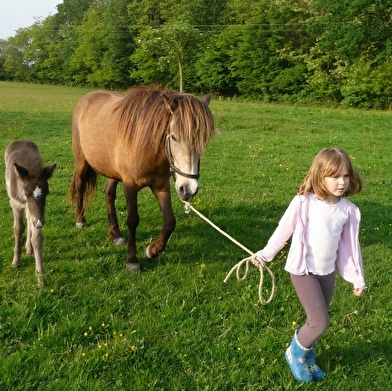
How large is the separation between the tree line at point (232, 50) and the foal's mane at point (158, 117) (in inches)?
343

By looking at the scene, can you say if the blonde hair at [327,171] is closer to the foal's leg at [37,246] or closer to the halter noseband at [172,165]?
the halter noseband at [172,165]

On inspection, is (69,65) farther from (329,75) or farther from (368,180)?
(368,180)

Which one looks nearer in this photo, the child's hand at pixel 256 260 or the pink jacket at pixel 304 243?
the pink jacket at pixel 304 243

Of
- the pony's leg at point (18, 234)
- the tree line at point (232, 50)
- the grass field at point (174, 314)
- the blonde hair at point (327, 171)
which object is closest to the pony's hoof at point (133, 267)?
the grass field at point (174, 314)

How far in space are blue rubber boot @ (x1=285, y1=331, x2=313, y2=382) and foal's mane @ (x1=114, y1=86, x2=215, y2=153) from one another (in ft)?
6.91

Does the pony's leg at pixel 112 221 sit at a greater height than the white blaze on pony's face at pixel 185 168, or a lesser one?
lesser

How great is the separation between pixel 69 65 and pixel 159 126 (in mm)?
85738

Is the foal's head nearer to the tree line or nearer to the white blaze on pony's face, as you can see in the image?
the white blaze on pony's face

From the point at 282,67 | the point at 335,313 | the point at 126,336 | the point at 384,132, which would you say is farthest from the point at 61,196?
the point at 282,67

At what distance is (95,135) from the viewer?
583 cm

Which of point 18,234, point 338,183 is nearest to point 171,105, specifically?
point 338,183

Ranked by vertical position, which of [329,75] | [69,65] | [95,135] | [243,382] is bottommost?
[243,382]

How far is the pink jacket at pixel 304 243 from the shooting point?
307cm

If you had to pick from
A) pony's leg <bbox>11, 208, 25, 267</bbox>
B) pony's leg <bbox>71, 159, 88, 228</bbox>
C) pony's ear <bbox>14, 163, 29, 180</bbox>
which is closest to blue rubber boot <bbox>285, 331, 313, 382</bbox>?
pony's ear <bbox>14, 163, 29, 180</bbox>
